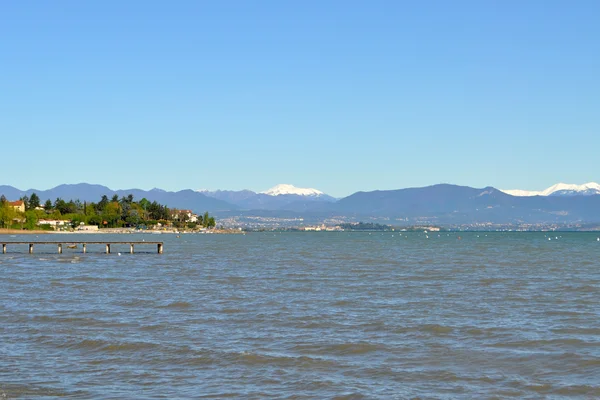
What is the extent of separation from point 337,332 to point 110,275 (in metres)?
34.1

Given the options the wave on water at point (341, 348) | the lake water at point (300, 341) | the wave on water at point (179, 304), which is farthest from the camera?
the wave on water at point (179, 304)

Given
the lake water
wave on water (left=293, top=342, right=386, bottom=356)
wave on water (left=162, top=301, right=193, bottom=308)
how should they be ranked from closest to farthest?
the lake water, wave on water (left=293, top=342, right=386, bottom=356), wave on water (left=162, top=301, right=193, bottom=308)

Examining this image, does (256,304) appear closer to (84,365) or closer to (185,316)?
(185,316)

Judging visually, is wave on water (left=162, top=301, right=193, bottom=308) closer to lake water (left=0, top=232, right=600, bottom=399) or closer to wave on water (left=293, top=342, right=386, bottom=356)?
lake water (left=0, top=232, right=600, bottom=399)

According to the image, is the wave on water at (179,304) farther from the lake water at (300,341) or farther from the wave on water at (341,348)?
the wave on water at (341,348)

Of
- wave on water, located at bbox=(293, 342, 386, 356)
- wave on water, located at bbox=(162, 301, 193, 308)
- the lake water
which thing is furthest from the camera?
wave on water, located at bbox=(162, 301, 193, 308)

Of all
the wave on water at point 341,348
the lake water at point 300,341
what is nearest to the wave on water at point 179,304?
the lake water at point 300,341

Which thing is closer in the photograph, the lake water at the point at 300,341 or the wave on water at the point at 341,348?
the lake water at the point at 300,341

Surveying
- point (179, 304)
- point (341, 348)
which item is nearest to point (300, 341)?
point (341, 348)

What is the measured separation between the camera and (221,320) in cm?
3108

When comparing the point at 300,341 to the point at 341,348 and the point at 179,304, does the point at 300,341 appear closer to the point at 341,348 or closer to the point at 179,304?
the point at 341,348

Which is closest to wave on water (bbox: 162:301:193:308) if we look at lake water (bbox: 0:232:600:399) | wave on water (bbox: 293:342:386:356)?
lake water (bbox: 0:232:600:399)

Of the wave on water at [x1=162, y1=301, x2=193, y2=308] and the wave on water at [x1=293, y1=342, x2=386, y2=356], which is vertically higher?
the wave on water at [x1=162, y1=301, x2=193, y2=308]

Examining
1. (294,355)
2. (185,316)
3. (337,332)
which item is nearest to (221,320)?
(185,316)
